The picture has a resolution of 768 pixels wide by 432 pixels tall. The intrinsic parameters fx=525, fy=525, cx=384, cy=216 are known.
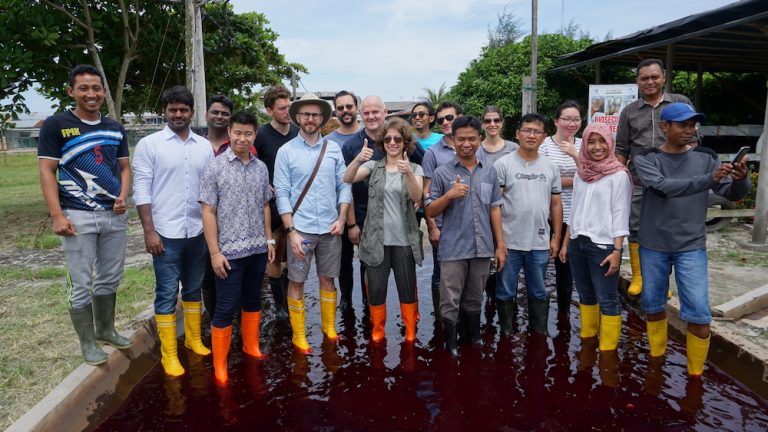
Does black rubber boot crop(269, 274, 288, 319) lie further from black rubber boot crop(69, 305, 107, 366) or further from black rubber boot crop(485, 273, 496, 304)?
black rubber boot crop(485, 273, 496, 304)

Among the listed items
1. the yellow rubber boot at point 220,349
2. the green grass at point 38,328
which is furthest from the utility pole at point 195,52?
the yellow rubber boot at point 220,349

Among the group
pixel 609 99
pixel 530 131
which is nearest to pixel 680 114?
pixel 530 131

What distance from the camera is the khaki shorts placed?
439cm

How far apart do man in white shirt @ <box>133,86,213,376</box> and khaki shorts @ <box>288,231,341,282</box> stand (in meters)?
0.77

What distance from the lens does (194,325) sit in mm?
4379

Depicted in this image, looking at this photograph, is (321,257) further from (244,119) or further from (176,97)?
(176,97)

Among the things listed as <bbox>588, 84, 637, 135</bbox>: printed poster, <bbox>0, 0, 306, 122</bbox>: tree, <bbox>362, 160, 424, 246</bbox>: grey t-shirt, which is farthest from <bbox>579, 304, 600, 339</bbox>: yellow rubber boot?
<bbox>0, 0, 306, 122</bbox>: tree

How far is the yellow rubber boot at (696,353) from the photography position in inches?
146

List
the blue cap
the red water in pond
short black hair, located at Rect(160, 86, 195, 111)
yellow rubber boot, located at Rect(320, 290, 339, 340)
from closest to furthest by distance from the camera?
the red water in pond
the blue cap
short black hair, located at Rect(160, 86, 195, 111)
yellow rubber boot, located at Rect(320, 290, 339, 340)

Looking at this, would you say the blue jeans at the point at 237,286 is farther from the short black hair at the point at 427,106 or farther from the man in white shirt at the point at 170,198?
the short black hair at the point at 427,106

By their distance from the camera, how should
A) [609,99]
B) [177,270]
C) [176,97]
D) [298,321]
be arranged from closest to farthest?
1. [176,97]
2. [177,270]
3. [298,321]
4. [609,99]

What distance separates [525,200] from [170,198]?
277 cm

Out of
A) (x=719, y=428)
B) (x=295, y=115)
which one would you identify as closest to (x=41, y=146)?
(x=295, y=115)

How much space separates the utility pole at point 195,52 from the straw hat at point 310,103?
5.67 meters
